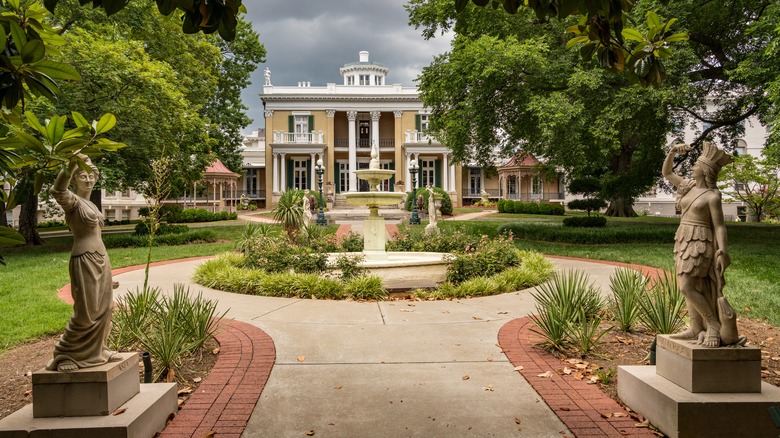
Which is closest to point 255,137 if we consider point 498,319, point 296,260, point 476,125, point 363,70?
point 363,70

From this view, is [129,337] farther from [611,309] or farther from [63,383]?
[611,309]

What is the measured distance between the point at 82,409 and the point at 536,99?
49.4 feet

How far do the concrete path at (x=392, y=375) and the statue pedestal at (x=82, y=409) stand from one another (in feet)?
2.69

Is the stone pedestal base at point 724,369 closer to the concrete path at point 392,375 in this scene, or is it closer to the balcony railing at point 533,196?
the concrete path at point 392,375

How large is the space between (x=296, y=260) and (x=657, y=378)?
25.4 ft

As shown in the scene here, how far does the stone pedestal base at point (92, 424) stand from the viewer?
2986 millimetres

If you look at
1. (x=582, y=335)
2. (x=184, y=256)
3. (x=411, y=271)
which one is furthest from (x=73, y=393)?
(x=184, y=256)

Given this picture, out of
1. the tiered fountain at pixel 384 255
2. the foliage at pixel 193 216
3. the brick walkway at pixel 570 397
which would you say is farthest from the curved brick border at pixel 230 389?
the foliage at pixel 193 216

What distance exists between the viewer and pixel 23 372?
4.82m

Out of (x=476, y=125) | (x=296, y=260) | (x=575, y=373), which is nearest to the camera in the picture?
(x=575, y=373)

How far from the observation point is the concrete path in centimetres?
366

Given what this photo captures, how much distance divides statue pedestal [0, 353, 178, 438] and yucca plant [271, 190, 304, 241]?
35.8ft

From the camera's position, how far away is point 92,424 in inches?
120

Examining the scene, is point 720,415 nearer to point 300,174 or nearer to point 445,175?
point 445,175
